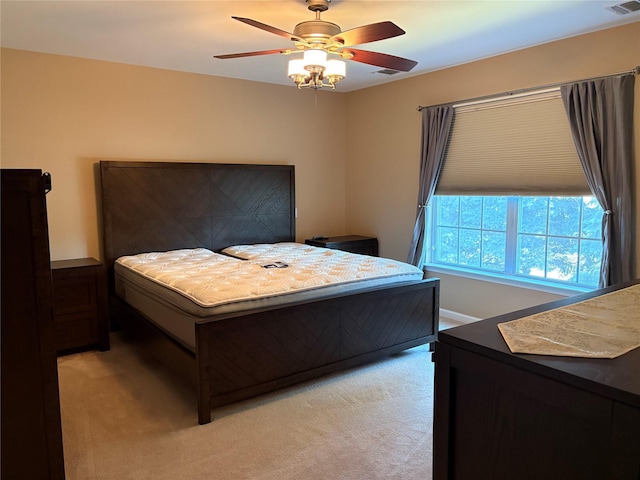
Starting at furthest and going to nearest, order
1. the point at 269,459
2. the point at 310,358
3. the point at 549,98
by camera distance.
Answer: the point at 549,98 → the point at 310,358 → the point at 269,459

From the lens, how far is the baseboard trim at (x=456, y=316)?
14.7 ft

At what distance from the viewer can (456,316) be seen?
458 cm

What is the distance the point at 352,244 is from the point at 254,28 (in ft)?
8.67

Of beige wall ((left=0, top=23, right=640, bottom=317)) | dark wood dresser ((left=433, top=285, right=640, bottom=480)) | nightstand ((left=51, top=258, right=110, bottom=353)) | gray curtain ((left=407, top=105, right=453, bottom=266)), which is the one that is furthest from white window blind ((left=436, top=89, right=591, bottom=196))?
nightstand ((left=51, top=258, right=110, bottom=353))

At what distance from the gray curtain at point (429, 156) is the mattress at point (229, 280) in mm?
925

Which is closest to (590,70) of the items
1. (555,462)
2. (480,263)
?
(480,263)

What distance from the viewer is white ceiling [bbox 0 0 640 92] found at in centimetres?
288

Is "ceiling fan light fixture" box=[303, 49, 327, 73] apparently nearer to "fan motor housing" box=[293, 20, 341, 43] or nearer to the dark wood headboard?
"fan motor housing" box=[293, 20, 341, 43]

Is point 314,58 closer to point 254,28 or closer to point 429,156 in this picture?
point 254,28

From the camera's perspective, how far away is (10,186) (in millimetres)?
1479

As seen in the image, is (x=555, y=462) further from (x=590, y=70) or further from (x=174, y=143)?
(x=174, y=143)

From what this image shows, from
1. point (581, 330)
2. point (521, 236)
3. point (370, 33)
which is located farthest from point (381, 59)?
point (581, 330)

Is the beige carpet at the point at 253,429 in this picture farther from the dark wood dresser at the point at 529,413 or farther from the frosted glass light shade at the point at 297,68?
the frosted glass light shade at the point at 297,68

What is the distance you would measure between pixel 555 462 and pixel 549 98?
339 centimetres
